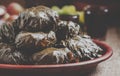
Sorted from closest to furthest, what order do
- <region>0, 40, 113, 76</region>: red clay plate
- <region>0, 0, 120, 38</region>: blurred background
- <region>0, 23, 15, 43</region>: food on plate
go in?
<region>0, 40, 113, 76</region>: red clay plate
<region>0, 23, 15, 43</region>: food on plate
<region>0, 0, 120, 38</region>: blurred background

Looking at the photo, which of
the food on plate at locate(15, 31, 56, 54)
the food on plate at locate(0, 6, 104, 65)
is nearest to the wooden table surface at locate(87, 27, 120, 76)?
the food on plate at locate(0, 6, 104, 65)

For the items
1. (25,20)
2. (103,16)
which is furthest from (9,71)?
(103,16)

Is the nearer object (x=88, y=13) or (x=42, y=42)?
(x=42, y=42)

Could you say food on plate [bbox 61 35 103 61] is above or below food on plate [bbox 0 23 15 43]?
below

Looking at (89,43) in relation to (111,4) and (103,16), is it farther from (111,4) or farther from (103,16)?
(111,4)

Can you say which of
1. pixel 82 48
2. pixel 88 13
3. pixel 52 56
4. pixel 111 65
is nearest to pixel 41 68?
pixel 52 56

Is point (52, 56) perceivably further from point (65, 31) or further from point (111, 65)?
point (111, 65)

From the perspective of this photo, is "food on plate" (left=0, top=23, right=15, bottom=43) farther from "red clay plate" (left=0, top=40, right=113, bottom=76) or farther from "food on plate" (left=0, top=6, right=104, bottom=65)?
"red clay plate" (left=0, top=40, right=113, bottom=76)

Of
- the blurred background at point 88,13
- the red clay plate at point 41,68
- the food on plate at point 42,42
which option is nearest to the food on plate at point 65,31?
the food on plate at point 42,42

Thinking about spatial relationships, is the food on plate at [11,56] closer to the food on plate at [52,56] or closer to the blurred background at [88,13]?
the food on plate at [52,56]
